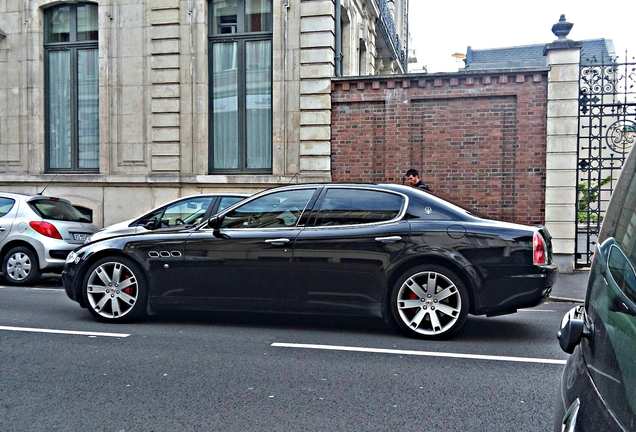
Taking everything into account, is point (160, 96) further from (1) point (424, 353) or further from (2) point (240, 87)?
(1) point (424, 353)

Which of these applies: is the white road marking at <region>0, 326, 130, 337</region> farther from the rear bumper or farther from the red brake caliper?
the rear bumper

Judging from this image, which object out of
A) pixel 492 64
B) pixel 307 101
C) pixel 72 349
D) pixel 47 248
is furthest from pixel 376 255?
pixel 492 64

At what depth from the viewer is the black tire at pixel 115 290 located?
24.7ft

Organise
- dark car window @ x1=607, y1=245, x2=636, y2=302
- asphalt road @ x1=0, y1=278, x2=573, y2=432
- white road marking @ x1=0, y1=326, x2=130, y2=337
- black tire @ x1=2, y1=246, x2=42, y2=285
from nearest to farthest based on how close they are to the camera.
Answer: dark car window @ x1=607, y1=245, x2=636, y2=302 → asphalt road @ x1=0, y1=278, x2=573, y2=432 → white road marking @ x1=0, y1=326, x2=130, y2=337 → black tire @ x1=2, y1=246, x2=42, y2=285

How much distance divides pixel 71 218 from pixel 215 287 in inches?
241

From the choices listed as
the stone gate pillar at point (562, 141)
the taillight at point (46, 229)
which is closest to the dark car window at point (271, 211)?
the taillight at point (46, 229)

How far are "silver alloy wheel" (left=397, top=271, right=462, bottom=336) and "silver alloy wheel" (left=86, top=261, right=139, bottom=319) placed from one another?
3008 mm

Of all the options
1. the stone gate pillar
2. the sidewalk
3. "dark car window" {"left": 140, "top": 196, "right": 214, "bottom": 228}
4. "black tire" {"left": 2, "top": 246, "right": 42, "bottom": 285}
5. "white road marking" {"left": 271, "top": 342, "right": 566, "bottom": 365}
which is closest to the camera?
→ "white road marking" {"left": 271, "top": 342, "right": 566, "bottom": 365}

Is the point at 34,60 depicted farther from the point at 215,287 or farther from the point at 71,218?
the point at 215,287

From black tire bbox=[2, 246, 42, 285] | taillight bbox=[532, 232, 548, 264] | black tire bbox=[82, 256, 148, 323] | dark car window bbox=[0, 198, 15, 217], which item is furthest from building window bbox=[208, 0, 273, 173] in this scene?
taillight bbox=[532, 232, 548, 264]

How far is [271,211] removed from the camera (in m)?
7.34

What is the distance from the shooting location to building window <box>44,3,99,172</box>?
16.8 meters

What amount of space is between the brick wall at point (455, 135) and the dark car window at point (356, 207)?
7.11 meters

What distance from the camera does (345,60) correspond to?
18.3 metres
